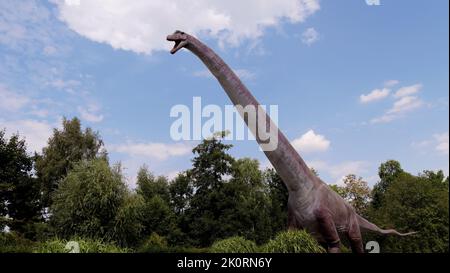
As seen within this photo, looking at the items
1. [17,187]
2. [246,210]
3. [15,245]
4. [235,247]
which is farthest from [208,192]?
[235,247]

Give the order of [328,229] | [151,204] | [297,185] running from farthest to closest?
[151,204], [297,185], [328,229]

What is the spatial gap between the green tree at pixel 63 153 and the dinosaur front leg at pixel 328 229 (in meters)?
21.2

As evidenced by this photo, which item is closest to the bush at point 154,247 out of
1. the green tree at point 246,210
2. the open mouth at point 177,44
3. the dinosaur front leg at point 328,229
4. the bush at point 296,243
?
the bush at point 296,243

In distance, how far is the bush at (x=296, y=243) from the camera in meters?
7.69

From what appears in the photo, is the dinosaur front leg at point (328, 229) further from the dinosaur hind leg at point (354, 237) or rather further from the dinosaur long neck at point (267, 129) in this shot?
the dinosaur hind leg at point (354, 237)

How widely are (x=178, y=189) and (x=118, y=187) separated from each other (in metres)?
10.4

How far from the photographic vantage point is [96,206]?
2227 cm

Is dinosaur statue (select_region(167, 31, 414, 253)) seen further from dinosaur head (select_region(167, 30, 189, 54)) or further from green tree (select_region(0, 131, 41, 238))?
green tree (select_region(0, 131, 41, 238))

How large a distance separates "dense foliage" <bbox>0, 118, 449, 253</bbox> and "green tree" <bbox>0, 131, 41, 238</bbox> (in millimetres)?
56

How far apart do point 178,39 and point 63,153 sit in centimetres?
2172

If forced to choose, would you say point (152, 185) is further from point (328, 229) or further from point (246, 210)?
point (328, 229)

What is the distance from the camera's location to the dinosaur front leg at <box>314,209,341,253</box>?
25.7 feet

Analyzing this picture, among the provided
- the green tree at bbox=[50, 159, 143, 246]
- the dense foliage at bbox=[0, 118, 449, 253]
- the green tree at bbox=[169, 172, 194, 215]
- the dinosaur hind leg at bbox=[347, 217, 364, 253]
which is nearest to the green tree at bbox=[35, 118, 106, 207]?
the dense foliage at bbox=[0, 118, 449, 253]
